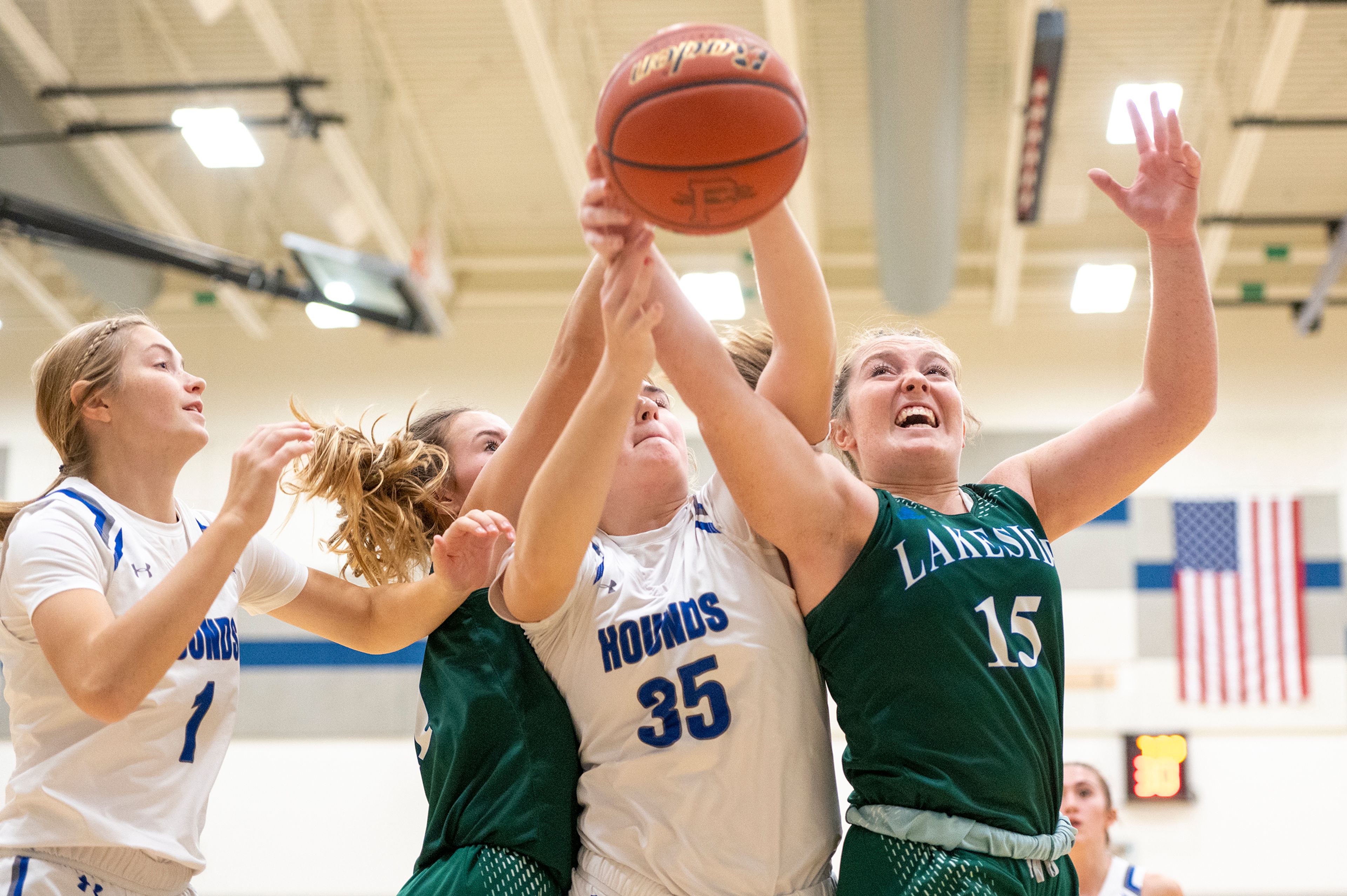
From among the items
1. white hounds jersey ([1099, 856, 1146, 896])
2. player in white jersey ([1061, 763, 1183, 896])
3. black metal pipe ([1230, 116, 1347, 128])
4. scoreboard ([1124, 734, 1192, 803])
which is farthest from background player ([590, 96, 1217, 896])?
scoreboard ([1124, 734, 1192, 803])

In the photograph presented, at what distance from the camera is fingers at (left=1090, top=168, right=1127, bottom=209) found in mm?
2582

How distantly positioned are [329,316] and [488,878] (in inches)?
345

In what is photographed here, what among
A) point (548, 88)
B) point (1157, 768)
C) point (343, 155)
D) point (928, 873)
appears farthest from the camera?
point (1157, 768)

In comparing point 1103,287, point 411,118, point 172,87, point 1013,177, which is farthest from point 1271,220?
point 172,87

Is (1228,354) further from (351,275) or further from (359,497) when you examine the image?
(359,497)

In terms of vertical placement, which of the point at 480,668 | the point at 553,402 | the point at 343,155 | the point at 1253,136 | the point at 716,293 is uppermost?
the point at 1253,136

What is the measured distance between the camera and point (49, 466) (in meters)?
11.1

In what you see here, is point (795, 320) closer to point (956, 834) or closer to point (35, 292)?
point (956, 834)

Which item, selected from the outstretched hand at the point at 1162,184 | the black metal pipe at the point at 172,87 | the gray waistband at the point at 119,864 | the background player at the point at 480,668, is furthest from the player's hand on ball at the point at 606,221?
the black metal pipe at the point at 172,87

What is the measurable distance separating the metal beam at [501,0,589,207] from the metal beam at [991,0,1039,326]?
297 cm

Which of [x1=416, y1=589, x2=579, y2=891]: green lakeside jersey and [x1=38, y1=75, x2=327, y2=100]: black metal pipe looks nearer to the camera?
[x1=416, y1=589, x2=579, y2=891]: green lakeside jersey

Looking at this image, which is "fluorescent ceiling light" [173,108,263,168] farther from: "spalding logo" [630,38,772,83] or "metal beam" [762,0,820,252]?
"spalding logo" [630,38,772,83]

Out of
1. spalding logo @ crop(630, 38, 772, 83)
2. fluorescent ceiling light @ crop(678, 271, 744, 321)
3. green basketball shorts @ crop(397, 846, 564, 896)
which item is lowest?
green basketball shorts @ crop(397, 846, 564, 896)

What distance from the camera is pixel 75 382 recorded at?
2775 millimetres
